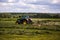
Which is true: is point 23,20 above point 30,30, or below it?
above

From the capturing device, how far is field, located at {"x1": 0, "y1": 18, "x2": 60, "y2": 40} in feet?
11.1

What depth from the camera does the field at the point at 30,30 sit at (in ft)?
11.1

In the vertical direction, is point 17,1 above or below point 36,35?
above

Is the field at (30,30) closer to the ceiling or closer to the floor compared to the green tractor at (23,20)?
closer to the floor

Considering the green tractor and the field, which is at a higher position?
the green tractor

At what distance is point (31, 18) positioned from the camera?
11.1ft

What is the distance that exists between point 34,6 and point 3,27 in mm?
413

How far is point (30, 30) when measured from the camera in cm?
337

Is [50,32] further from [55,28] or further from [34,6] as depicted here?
[34,6]

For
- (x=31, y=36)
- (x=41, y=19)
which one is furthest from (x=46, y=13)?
(x=31, y=36)

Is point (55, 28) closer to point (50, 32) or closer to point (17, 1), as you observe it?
point (50, 32)

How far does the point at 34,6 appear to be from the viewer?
11.1ft

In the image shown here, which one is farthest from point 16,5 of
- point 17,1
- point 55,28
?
point 55,28

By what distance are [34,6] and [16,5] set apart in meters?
0.20
